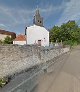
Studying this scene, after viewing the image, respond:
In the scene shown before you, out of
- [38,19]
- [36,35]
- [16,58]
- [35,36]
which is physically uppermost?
[38,19]

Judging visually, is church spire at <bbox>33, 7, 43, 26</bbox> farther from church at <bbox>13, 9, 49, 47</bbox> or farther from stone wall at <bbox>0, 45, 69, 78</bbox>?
stone wall at <bbox>0, 45, 69, 78</bbox>

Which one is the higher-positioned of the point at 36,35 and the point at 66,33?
the point at 66,33

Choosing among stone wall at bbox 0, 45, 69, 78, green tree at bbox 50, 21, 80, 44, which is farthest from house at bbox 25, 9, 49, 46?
stone wall at bbox 0, 45, 69, 78

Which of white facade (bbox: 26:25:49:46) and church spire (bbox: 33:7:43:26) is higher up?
church spire (bbox: 33:7:43:26)

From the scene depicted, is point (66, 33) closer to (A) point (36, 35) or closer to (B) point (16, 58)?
(A) point (36, 35)

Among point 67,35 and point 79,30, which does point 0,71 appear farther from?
point 79,30

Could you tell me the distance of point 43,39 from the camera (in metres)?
44.7

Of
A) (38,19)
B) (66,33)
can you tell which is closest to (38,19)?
(38,19)

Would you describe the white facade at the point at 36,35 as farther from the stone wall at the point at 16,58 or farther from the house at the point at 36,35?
the stone wall at the point at 16,58

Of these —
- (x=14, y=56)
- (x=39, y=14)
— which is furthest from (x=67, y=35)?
(x=14, y=56)

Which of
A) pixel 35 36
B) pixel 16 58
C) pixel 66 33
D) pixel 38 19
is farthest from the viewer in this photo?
pixel 66 33

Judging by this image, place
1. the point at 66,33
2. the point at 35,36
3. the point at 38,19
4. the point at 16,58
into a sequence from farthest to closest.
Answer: the point at 66,33
the point at 38,19
the point at 35,36
the point at 16,58

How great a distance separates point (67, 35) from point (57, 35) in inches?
149

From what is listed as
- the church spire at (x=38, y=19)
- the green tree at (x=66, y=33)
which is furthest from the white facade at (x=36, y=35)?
the green tree at (x=66, y=33)
